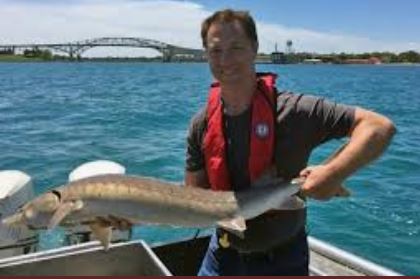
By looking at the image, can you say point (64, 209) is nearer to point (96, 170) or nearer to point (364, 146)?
point (364, 146)

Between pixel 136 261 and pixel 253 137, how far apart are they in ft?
6.45

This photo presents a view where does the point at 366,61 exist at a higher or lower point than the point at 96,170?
lower

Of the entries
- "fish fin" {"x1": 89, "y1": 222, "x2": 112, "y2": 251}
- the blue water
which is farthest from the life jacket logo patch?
the blue water

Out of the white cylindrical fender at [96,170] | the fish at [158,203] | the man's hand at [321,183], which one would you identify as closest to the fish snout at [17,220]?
the fish at [158,203]

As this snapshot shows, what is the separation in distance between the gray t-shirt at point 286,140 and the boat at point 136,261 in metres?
1.30

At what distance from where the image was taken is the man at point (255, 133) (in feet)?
12.9

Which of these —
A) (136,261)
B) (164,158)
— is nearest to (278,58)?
(164,158)

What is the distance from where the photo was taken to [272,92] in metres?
4.12

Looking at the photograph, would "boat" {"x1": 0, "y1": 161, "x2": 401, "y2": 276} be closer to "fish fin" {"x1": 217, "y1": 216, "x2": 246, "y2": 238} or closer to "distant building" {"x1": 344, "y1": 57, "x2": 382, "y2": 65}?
"fish fin" {"x1": 217, "y1": 216, "x2": 246, "y2": 238}

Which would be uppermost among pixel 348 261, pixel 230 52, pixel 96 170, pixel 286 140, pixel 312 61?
pixel 230 52

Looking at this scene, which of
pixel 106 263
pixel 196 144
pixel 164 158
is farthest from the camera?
pixel 164 158

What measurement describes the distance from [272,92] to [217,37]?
18.1 inches

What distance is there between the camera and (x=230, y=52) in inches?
156

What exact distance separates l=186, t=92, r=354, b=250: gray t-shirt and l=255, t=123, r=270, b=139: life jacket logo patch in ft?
0.21
